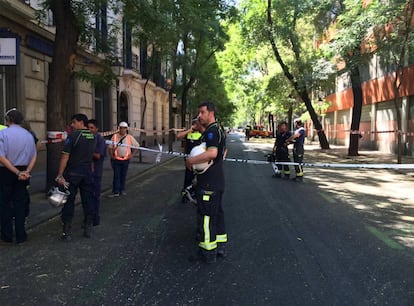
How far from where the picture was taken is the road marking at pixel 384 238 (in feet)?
19.3

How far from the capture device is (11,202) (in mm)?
6031

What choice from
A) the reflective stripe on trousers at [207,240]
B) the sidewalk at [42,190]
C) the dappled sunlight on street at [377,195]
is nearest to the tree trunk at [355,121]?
the dappled sunlight on street at [377,195]

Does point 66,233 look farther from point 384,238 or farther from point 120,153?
point 384,238

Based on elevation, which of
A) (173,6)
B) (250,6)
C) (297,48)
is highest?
(250,6)

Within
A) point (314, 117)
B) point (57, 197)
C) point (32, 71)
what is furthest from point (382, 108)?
point (57, 197)

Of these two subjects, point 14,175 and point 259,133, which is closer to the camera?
point 14,175

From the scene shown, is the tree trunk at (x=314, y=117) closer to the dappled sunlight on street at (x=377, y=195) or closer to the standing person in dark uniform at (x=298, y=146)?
the dappled sunlight on street at (x=377, y=195)

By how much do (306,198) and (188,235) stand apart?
13.4 ft

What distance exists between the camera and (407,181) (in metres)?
13.2

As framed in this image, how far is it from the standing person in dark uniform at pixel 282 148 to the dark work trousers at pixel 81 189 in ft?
25.0

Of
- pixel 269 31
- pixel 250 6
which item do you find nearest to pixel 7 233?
pixel 269 31

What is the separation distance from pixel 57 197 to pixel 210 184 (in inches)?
84.3

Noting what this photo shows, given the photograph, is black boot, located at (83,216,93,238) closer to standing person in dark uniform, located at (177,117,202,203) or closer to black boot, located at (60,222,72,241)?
black boot, located at (60,222,72,241)

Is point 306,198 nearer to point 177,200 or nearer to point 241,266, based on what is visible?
point 177,200
